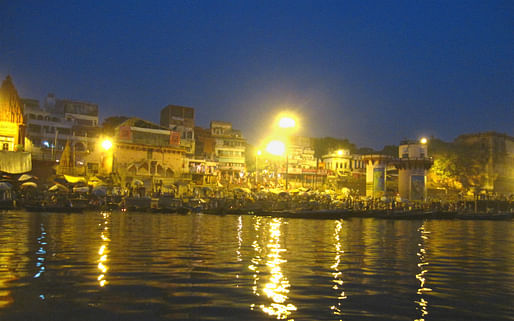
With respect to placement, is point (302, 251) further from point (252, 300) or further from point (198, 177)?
point (198, 177)

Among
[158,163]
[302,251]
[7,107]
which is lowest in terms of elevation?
[302,251]

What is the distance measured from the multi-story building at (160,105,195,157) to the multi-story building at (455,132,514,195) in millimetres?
53500

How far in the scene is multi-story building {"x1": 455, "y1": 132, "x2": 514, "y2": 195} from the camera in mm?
75363

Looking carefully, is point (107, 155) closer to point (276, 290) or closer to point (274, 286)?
point (274, 286)

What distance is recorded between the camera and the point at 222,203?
4556 cm

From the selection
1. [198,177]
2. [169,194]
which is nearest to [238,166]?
[198,177]

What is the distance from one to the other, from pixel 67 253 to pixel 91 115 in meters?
55.7

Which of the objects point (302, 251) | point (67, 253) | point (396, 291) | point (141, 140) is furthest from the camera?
point (141, 140)

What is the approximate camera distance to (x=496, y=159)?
7706 centimetres

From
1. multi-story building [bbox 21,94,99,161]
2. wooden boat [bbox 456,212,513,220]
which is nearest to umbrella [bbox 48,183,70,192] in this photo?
multi-story building [bbox 21,94,99,161]

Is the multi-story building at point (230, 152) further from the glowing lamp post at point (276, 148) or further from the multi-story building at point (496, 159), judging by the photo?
the multi-story building at point (496, 159)

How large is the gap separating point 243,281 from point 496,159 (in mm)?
81154

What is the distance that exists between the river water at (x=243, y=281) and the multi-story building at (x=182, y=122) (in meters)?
49.0

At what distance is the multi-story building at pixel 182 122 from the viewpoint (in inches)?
2618
